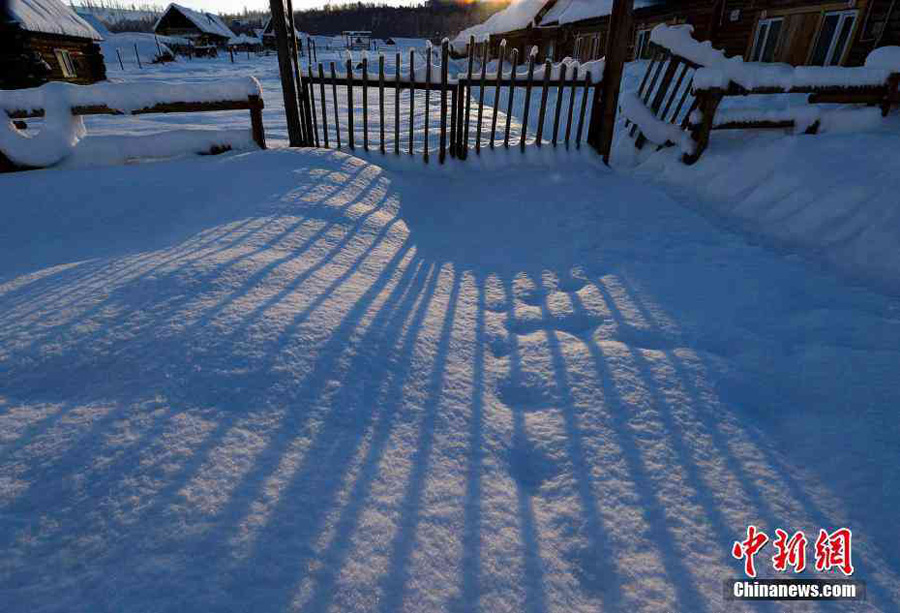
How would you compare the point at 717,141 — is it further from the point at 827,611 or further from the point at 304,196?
the point at 827,611

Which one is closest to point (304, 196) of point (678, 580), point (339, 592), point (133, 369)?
point (133, 369)

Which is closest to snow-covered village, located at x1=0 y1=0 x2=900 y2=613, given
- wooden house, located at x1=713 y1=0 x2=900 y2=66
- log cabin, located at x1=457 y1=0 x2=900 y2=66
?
log cabin, located at x1=457 y1=0 x2=900 y2=66

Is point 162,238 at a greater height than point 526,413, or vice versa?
point 162,238

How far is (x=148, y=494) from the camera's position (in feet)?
4.67

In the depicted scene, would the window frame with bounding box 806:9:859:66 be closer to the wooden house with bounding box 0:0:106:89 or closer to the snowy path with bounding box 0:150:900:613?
the snowy path with bounding box 0:150:900:613

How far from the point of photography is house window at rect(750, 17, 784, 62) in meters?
11.1

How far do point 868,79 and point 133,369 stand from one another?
8.35m

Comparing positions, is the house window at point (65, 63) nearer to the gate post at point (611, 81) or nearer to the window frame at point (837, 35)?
the gate post at point (611, 81)

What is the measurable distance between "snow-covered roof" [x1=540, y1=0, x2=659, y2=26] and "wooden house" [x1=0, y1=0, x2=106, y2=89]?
1923cm

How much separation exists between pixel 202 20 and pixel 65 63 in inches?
1139

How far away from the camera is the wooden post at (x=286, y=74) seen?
562 centimetres

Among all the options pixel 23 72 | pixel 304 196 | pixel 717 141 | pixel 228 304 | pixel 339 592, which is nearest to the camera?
pixel 339 592

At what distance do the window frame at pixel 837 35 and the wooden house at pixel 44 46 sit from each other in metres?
21.2

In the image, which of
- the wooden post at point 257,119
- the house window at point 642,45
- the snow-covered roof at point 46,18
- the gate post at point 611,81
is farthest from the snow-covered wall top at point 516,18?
the wooden post at point 257,119
